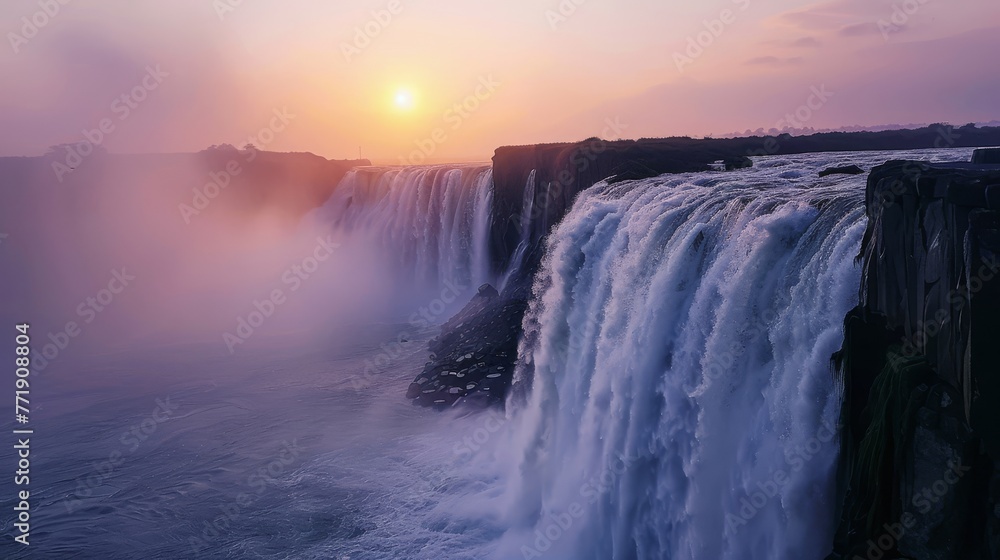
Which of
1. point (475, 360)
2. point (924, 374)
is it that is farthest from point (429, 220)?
point (924, 374)

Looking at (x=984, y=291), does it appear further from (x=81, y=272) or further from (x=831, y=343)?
(x=81, y=272)

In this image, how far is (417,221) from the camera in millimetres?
30906

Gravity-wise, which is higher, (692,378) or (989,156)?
(989,156)
